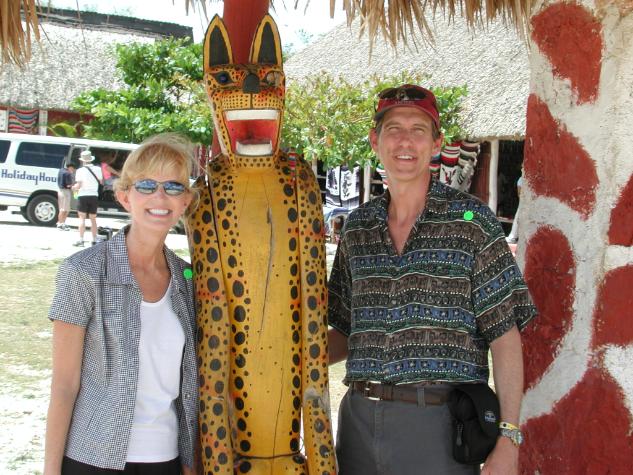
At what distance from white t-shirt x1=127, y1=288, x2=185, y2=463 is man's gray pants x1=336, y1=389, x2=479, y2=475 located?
19.5 inches

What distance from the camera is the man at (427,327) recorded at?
6.35 ft

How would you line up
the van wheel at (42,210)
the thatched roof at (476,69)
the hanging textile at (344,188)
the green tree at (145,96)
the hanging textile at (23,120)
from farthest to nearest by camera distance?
1. the hanging textile at (23,120)
2. the hanging textile at (344,188)
3. the green tree at (145,96)
4. the van wheel at (42,210)
5. the thatched roof at (476,69)

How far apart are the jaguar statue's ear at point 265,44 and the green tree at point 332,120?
8199 millimetres

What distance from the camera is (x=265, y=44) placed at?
2.17 metres

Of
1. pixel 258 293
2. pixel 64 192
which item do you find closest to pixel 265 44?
pixel 258 293

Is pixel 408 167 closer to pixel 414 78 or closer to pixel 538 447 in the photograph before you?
pixel 538 447

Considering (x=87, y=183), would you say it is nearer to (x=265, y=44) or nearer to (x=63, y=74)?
(x=63, y=74)

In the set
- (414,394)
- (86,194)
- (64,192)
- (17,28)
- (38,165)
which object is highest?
(38,165)

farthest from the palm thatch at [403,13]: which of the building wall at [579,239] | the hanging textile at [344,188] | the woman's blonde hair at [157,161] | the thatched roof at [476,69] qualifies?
the hanging textile at [344,188]

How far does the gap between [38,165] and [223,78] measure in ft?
39.2

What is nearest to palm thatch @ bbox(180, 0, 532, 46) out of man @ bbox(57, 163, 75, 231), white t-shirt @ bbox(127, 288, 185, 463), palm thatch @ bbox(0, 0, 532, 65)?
palm thatch @ bbox(0, 0, 532, 65)

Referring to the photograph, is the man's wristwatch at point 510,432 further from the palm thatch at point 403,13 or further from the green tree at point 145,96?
the green tree at point 145,96

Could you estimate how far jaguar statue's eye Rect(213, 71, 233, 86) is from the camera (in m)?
2.15

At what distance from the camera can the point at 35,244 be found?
10.8 metres
